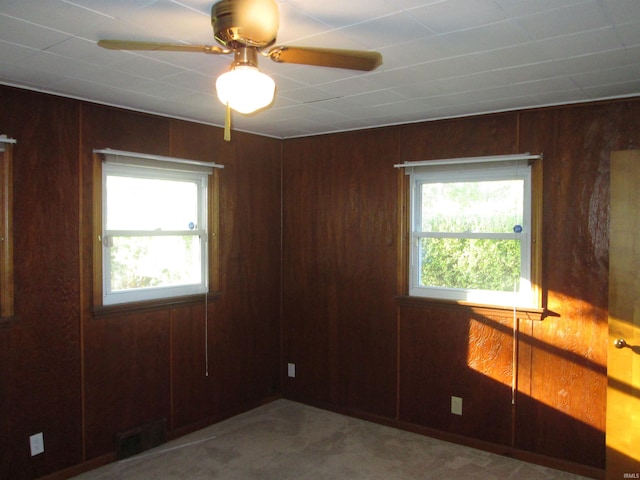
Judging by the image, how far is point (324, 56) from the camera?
1724 mm

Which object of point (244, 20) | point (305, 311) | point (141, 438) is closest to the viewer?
point (244, 20)

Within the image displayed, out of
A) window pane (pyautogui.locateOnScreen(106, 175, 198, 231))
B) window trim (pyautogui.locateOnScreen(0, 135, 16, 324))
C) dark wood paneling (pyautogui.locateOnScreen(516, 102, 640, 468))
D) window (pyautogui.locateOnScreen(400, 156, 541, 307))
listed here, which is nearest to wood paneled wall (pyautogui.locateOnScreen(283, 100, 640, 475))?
dark wood paneling (pyautogui.locateOnScreen(516, 102, 640, 468))

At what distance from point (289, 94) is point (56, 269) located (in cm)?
180

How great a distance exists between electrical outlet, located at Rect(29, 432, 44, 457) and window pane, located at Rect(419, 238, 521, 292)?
2.80 meters

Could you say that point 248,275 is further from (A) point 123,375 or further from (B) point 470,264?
(B) point 470,264

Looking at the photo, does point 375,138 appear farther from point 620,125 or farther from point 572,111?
point 620,125

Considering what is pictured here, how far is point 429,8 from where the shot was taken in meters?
1.86

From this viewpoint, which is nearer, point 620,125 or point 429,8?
point 429,8

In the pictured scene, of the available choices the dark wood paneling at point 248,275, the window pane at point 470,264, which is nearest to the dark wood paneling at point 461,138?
the window pane at point 470,264

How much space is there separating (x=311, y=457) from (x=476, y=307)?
1577 mm

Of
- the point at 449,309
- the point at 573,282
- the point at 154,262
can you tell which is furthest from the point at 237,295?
the point at 573,282

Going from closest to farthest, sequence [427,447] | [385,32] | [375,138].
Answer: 1. [385,32]
2. [427,447]
3. [375,138]

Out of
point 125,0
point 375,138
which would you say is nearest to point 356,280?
point 375,138

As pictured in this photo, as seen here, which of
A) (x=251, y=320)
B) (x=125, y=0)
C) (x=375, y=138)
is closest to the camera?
(x=125, y=0)
